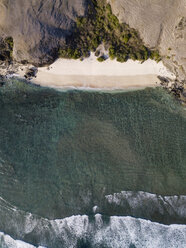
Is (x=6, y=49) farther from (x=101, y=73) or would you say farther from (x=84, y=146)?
(x=84, y=146)

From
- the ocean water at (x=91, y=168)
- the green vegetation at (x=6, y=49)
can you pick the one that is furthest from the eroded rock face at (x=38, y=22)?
the ocean water at (x=91, y=168)

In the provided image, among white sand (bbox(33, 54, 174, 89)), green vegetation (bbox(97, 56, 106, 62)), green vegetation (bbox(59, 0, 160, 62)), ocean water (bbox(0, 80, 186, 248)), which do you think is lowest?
ocean water (bbox(0, 80, 186, 248))

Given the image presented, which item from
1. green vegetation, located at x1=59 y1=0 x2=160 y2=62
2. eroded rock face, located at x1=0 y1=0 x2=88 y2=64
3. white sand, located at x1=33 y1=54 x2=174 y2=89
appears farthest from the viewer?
white sand, located at x1=33 y1=54 x2=174 y2=89

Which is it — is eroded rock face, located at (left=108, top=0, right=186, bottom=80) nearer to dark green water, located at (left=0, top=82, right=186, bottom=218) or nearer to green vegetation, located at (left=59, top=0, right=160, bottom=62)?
green vegetation, located at (left=59, top=0, right=160, bottom=62)

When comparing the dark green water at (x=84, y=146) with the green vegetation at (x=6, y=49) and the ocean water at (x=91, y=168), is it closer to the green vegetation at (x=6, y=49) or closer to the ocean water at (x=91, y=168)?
the ocean water at (x=91, y=168)

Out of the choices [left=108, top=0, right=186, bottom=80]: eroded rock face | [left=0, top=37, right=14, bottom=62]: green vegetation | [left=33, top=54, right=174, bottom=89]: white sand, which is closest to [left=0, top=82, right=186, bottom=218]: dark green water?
[left=33, top=54, right=174, bottom=89]: white sand
